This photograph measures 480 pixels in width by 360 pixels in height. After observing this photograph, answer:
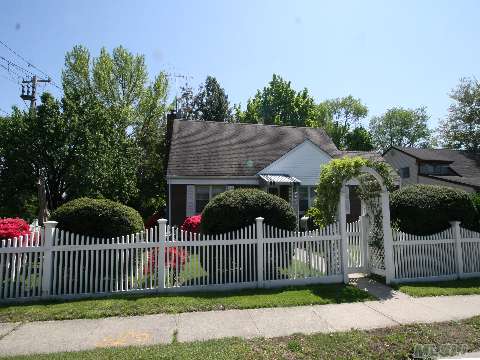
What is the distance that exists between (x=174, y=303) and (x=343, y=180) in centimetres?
542

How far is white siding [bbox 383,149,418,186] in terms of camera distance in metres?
31.5

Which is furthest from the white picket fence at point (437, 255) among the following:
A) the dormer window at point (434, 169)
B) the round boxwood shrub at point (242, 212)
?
the dormer window at point (434, 169)

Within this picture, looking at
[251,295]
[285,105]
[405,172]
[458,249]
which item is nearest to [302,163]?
[458,249]

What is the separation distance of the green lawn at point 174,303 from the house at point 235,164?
35.8 feet

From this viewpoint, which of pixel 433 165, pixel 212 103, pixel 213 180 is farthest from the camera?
pixel 212 103

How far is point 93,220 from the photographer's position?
8.41 m

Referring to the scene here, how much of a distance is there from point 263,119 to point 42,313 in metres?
48.9

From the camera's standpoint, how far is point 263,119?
176ft

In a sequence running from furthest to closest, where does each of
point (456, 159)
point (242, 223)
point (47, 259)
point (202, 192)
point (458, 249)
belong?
point (456, 159), point (202, 192), point (458, 249), point (242, 223), point (47, 259)

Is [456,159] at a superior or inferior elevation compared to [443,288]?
superior

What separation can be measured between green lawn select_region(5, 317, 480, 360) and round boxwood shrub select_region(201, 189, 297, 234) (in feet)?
12.1

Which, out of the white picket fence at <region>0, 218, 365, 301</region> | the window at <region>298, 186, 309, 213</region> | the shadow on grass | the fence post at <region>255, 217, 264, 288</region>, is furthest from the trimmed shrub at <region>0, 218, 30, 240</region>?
the window at <region>298, 186, 309, 213</region>

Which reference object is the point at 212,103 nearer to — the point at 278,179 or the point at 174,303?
the point at 278,179

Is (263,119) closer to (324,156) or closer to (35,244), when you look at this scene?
(324,156)
